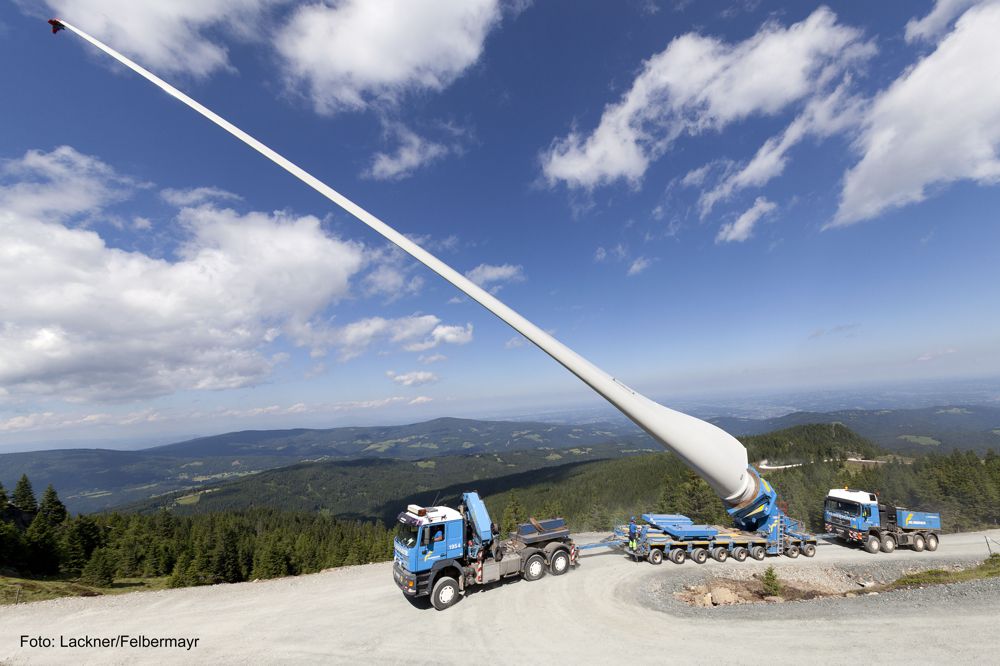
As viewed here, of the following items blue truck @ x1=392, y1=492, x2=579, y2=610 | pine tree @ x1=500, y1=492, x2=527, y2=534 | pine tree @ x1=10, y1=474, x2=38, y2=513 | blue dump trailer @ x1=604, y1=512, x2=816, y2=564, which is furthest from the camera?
pine tree @ x1=10, y1=474, x2=38, y2=513

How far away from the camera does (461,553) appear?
15602mm

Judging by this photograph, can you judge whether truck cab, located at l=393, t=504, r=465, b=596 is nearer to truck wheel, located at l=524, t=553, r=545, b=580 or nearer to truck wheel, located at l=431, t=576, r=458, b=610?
truck wheel, located at l=431, t=576, r=458, b=610

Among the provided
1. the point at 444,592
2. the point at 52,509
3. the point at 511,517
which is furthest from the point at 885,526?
the point at 52,509

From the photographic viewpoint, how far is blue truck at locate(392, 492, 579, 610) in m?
14.8

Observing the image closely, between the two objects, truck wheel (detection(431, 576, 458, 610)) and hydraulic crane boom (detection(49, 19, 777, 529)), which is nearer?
hydraulic crane boom (detection(49, 19, 777, 529))

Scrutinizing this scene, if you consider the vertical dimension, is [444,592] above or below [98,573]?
above

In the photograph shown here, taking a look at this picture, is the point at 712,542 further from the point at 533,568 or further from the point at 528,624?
the point at 528,624

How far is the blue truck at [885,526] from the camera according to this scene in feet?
68.2

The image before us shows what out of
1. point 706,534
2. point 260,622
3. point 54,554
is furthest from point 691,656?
point 54,554

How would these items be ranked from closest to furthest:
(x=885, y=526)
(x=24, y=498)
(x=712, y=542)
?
(x=712, y=542), (x=885, y=526), (x=24, y=498)

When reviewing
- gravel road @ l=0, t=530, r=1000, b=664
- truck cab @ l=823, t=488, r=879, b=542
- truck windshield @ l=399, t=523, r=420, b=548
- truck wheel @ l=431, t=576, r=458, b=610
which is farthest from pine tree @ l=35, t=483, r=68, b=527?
truck cab @ l=823, t=488, r=879, b=542

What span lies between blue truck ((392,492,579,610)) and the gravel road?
69 cm

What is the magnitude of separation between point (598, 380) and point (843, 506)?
2212cm

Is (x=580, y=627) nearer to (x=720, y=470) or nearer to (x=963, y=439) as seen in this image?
(x=720, y=470)
